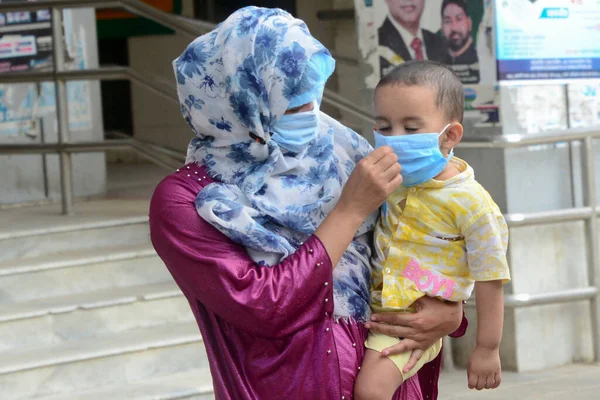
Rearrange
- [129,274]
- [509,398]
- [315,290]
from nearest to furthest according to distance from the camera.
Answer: [315,290], [509,398], [129,274]

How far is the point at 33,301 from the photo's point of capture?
14.6 feet

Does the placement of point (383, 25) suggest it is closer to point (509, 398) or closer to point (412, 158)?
point (509, 398)

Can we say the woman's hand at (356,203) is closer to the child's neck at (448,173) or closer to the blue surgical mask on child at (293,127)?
the blue surgical mask on child at (293,127)

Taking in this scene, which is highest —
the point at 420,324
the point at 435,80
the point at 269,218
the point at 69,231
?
the point at 435,80

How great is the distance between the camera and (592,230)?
4797mm

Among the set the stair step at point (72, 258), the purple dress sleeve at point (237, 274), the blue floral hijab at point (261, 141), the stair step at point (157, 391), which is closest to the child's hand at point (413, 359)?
the blue floral hijab at point (261, 141)

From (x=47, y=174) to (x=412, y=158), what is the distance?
441 cm

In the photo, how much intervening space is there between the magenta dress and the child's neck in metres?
0.35

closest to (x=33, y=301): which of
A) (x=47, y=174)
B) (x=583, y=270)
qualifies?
(x=47, y=174)

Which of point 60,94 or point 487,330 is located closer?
point 487,330

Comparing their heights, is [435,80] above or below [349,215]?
above

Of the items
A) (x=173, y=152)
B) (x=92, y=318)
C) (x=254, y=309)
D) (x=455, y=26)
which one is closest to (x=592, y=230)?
(x=455, y=26)

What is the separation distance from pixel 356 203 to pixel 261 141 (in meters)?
0.22

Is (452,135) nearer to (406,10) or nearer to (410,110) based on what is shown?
(410,110)
